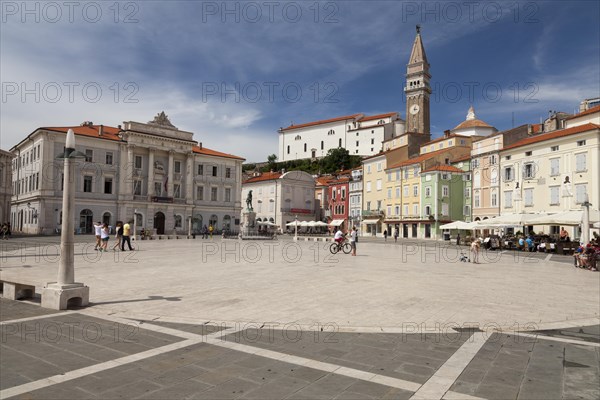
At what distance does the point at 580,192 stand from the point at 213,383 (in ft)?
136

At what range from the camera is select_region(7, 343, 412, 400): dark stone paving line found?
4.21m

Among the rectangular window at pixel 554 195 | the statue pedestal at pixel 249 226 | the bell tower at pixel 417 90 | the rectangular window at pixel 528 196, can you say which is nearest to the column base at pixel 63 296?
the statue pedestal at pixel 249 226

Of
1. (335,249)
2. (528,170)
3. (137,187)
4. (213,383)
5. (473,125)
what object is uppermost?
(473,125)

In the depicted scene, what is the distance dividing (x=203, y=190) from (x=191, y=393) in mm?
58737

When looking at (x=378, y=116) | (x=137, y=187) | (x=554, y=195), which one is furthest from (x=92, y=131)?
(x=378, y=116)

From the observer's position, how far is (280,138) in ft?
433

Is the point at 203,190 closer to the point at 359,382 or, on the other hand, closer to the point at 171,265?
the point at 171,265

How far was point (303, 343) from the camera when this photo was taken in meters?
6.09

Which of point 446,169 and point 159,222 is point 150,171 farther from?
point 446,169

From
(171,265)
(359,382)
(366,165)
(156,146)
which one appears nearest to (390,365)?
(359,382)

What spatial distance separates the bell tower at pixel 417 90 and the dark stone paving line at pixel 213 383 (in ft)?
325

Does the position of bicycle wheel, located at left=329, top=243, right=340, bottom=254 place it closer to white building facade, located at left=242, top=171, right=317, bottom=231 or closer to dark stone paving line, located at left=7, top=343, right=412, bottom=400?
dark stone paving line, located at left=7, top=343, right=412, bottom=400

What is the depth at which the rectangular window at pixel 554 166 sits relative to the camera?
39.2 m

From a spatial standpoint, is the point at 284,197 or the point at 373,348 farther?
the point at 284,197
